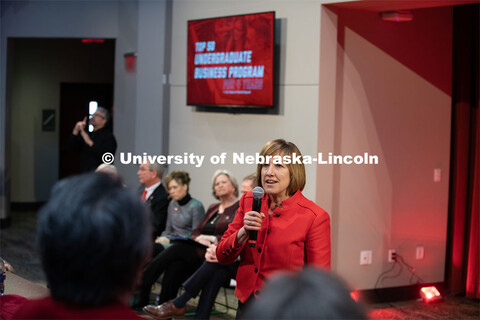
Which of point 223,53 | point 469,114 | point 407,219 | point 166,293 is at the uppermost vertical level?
point 223,53

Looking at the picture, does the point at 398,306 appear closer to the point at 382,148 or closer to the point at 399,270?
the point at 399,270

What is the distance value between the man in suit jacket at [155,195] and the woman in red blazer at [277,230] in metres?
3.04

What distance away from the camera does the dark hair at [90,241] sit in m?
1.08

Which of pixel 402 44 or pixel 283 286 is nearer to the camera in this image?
pixel 283 286

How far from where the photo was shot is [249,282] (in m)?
2.91

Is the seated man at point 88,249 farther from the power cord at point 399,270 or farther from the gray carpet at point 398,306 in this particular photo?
the power cord at point 399,270

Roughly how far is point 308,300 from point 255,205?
1.96 m

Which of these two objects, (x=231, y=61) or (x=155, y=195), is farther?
(x=231, y=61)

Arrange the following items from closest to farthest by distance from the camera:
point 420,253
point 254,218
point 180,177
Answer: point 254,218 < point 180,177 < point 420,253

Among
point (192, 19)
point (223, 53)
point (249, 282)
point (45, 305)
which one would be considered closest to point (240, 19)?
point (223, 53)

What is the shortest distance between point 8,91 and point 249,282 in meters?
6.90

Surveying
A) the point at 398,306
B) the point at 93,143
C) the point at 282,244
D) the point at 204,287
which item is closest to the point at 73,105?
the point at 93,143

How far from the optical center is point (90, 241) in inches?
42.4

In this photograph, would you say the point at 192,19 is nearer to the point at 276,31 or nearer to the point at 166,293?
the point at 276,31
